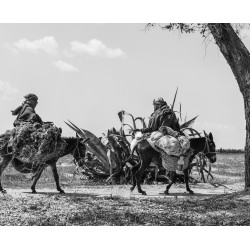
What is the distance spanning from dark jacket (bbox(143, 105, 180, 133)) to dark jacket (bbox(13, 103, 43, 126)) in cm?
252

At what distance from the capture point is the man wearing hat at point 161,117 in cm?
1178

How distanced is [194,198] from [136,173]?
1586mm

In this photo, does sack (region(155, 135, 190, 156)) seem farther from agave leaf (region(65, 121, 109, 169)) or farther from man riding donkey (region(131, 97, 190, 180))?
agave leaf (region(65, 121, 109, 169))

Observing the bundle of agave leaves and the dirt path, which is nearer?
the dirt path

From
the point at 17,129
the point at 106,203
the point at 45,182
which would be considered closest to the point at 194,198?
the point at 106,203

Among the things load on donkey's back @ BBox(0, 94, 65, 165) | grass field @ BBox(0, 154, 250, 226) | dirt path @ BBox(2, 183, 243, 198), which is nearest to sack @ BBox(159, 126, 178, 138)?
dirt path @ BBox(2, 183, 243, 198)

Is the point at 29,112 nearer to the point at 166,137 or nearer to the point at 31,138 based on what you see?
the point at 31,138

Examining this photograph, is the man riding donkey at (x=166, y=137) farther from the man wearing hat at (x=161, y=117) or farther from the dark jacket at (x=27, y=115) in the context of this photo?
the dark jacket at (x=27, y=115)

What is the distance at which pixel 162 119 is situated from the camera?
38.7 ft

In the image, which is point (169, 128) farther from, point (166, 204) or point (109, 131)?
point (109, 131)

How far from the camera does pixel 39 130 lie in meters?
11.3

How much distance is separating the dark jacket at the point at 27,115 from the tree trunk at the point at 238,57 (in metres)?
4.37

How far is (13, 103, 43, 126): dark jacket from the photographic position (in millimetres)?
11547

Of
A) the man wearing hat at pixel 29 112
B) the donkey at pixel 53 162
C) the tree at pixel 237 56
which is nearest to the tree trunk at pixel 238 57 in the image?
the tree at pixel 237 56
